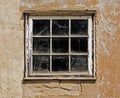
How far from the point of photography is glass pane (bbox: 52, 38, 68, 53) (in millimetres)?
7816

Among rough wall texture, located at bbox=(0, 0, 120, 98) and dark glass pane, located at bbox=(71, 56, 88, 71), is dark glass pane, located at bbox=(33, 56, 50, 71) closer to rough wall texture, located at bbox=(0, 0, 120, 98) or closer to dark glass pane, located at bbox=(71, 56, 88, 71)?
rough wall texture, located at bbox=(0, 0, 120, 98)

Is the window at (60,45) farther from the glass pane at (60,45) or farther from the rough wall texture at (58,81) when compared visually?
the rough wall texture at (58,81)

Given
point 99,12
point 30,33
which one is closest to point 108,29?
point 99,12

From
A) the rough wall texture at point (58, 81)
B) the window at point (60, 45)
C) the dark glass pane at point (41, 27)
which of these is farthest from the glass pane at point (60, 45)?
the rough wall texture at point (58, 81)

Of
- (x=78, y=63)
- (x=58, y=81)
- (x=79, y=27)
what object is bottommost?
(x=58, y=81)

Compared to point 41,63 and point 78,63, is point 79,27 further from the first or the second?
point 41,63

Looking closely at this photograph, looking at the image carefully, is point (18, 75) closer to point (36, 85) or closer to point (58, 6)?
point (36, 85)

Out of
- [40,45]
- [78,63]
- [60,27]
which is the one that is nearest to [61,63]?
[78,63]

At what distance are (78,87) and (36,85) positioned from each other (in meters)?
0.71

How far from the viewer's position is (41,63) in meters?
7.82

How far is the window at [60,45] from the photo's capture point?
780 cm

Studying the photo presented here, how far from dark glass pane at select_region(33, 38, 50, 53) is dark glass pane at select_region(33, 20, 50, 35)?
12 centimetres

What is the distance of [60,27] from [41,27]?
12.7 inches

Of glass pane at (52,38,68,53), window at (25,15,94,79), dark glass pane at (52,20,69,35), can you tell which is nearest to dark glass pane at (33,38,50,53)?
window at (25,15,94,79)
